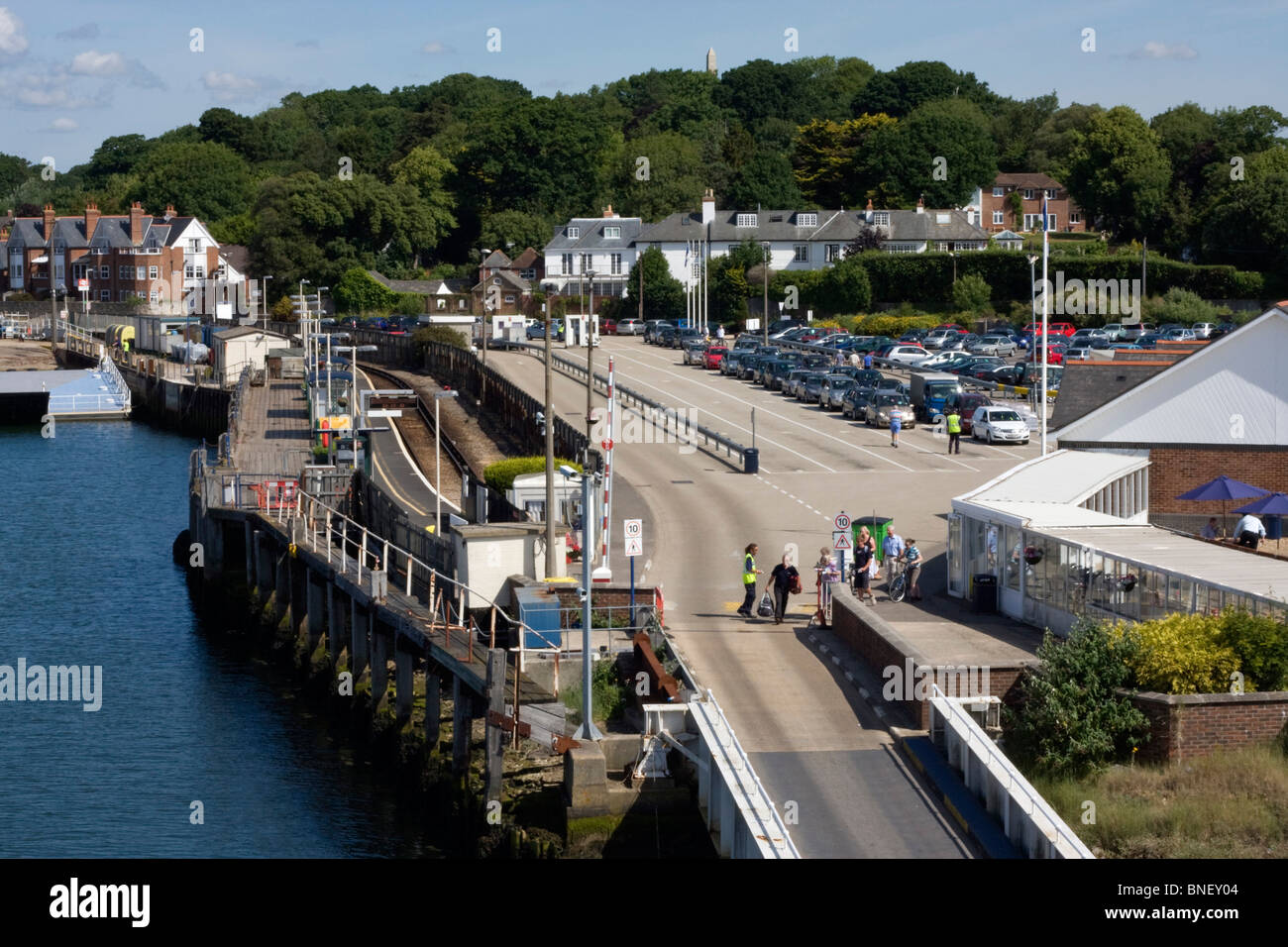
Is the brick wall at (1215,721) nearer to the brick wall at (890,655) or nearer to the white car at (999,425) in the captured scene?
the brick wall at (890,655)

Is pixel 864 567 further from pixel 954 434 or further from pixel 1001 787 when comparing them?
pixel 954 434

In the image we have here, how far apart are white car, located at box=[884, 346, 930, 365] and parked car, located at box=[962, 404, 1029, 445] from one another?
2297 cm

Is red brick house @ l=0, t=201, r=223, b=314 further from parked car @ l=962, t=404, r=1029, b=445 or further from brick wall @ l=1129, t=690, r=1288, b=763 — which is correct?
brick wall @ l=1129, t=690, r=1288, b=763

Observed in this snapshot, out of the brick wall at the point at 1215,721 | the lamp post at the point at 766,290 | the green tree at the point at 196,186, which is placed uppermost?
the green tree at the point at 196,186

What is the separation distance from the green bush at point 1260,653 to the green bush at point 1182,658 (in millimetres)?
161

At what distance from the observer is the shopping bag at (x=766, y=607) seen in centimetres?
3281

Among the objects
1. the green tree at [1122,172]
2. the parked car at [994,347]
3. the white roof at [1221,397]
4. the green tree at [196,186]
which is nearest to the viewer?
the white roof at [1221,397]

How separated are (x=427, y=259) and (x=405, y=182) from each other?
293 inches

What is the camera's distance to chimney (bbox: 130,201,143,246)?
151 meters

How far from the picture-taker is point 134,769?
3384 centimetres

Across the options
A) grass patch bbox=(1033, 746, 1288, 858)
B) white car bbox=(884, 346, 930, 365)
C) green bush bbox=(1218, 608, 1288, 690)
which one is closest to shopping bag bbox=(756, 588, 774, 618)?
grass patch bbox=(1033, 746, 1288, 858)

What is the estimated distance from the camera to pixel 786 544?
40.6 m

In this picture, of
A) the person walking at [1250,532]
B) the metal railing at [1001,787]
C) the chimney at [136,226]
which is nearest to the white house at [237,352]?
the chimney at [136,226]
